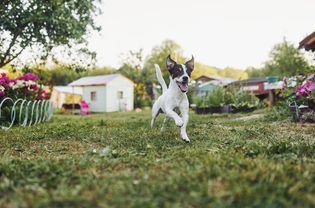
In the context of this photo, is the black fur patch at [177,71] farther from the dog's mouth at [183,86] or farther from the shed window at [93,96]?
the shed window at [93,96]

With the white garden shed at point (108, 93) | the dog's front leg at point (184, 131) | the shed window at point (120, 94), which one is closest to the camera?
the dog's front leg at point (184, 131)

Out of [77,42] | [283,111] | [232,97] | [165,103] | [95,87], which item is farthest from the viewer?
[95,87]

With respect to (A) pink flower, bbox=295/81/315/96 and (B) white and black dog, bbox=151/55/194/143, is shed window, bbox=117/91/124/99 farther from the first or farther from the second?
(B) white and black dog, bbox=151/55/194/143

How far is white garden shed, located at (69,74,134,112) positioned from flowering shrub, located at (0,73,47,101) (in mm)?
17979

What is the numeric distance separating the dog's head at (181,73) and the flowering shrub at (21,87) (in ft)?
18.6

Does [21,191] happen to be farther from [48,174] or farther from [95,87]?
[95,87]

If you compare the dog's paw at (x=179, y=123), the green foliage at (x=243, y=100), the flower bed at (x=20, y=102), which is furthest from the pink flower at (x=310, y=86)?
the green foliage at (x=243, y=100)

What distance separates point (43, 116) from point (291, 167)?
10315 mm

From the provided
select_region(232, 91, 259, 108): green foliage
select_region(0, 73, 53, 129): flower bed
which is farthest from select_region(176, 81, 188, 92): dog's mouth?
select_region(232, 91, 259, 108): green foliage

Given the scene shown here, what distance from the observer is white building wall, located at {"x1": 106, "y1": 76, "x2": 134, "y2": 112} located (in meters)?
29.6

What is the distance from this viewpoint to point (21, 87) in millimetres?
9859

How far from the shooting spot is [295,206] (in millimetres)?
1879

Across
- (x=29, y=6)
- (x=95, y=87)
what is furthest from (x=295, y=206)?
(x=95, y=87)

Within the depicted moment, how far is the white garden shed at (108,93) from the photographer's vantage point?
96.4 ft
